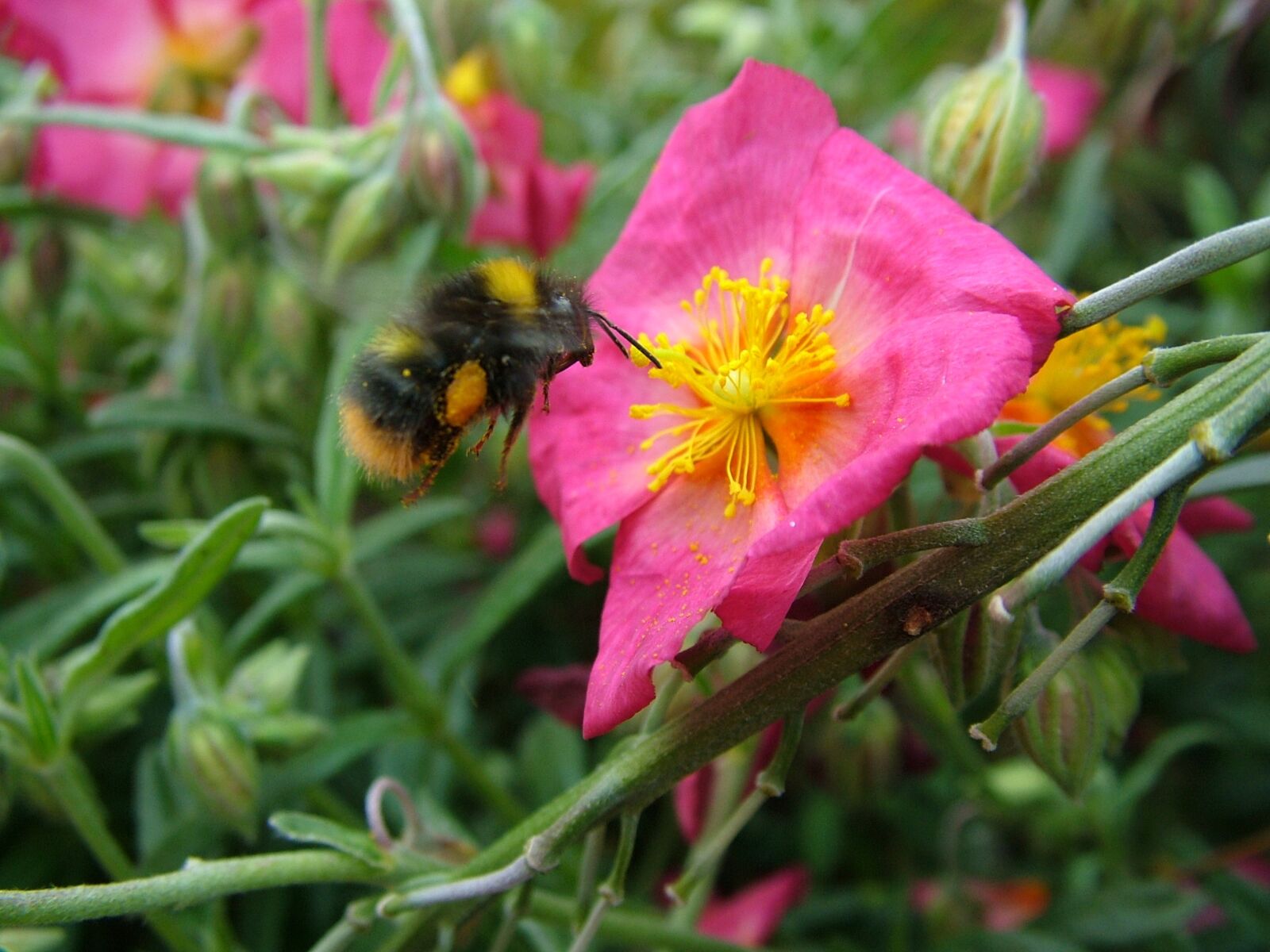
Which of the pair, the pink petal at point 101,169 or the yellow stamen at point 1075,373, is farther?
the pink petal at point 101,169

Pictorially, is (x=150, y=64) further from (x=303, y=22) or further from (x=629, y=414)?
(x=629, y=414)

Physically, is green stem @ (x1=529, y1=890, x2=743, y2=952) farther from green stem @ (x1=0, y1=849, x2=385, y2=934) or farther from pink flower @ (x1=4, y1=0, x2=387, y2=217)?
pink flower @ (x1=4, y1=0, x2=387, y2=217)

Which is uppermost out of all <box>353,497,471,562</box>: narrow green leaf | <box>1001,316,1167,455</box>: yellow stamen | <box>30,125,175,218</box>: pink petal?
<box>30,125,175,218</box>: pink petal

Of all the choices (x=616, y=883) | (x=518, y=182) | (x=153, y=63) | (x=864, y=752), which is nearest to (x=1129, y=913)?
→ (x=864, y=752)

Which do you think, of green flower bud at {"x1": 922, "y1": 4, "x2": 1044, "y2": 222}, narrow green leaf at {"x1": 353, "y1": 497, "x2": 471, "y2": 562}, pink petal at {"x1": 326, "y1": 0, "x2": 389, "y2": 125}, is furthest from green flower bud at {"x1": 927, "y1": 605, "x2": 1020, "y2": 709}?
pink petal at {"x1": 326, "y1": 0, "x2": 389, "y2": 125}

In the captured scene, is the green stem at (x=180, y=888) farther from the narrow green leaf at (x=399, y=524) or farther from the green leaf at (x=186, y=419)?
the green leaf at (x=186, y=419)

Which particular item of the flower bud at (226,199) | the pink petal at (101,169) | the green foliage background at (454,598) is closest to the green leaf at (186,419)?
the green foliage background at (454,598)
